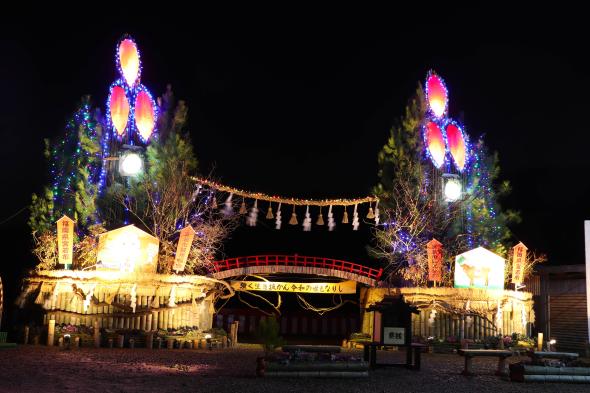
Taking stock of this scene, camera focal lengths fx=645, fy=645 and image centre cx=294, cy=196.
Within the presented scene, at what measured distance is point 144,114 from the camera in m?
27.8

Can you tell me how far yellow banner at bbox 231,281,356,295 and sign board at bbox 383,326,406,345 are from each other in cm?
1322

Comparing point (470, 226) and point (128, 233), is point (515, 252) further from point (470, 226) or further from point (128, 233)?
point (128, 233)

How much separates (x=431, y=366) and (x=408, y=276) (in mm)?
9835

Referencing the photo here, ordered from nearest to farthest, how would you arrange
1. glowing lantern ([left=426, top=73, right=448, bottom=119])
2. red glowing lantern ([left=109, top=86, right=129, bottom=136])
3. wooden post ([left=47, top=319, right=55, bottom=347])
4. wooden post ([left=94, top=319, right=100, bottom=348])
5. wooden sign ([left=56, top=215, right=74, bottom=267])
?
wooden post ([left=47, top=319, right=55, bottom=347])
wooden post ([left=94, top=319, right=100, bottom=348])
wooden sign ([left=56, top=215, right=74, bottom=267])
red glowing lantern ([left=109, top=86, right=129, bottom=136])
glowing lantern ([left=426, top=73, right=448, bottom=119])

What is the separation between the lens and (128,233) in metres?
25.5

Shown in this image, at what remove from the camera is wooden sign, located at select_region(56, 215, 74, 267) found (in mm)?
24203

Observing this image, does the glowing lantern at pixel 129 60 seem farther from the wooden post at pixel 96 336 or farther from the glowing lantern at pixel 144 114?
the wooden post at pixel 96 336

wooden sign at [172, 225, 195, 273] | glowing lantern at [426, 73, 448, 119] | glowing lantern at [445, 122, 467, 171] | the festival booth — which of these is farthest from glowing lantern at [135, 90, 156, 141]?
glowing lantern at [445, 122, 467, 171]

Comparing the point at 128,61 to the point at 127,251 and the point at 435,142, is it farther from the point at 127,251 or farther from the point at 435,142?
the point at 435,142

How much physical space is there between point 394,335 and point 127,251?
12102 mm

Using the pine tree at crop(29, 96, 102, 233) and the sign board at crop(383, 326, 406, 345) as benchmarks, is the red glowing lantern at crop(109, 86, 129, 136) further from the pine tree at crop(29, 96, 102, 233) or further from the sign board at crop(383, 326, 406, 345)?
the sign board at crop(383, 326, 406, 345)

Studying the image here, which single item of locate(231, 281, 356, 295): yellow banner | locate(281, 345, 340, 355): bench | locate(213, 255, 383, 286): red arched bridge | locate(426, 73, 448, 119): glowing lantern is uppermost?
locate(426, 73, 448, 119): glowing lantern

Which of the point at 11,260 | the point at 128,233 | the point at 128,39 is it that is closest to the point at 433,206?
the point at 128,233

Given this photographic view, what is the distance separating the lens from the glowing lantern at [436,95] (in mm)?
29750
